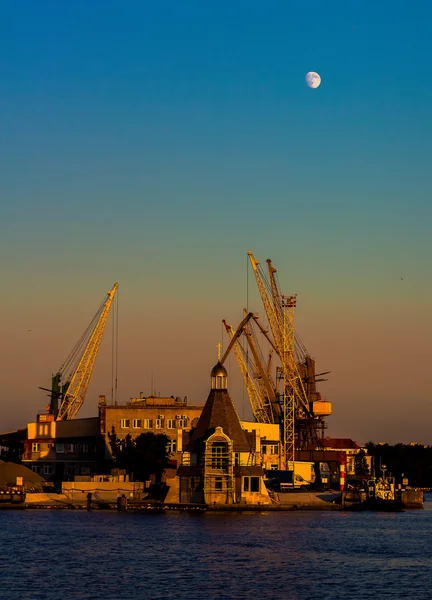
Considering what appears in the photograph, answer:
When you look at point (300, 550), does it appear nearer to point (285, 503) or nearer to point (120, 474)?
point (285, 503)

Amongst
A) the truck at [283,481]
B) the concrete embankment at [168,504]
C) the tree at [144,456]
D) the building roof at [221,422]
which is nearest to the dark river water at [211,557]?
the concrete embankment at [168,504]

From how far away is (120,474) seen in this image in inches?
6280

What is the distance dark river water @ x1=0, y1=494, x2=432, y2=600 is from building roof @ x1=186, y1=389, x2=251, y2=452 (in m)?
10.1

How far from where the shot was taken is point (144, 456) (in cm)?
16762

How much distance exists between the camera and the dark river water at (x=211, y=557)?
73.1 meters

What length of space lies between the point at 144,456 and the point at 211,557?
258 feet

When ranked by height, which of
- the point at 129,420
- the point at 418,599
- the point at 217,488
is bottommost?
the point at 418,599

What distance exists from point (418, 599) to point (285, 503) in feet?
Result: 249

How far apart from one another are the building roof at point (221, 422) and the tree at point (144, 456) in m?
21.8

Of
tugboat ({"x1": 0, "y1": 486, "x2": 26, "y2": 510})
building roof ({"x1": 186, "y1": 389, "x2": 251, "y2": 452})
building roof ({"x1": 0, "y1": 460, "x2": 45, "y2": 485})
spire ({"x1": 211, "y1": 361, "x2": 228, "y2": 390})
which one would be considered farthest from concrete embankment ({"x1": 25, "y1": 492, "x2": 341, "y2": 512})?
building roof ({"x1": 0, "y1": 460, "x2": 45, "y2": 485})

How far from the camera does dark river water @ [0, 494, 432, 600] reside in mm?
73125

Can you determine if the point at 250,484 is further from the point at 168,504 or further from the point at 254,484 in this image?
the point at 168,504

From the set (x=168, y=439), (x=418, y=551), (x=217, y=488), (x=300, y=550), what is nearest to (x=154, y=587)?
(x=300, y=550)

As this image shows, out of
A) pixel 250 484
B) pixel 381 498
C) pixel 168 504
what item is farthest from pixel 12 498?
pixel 381 498
